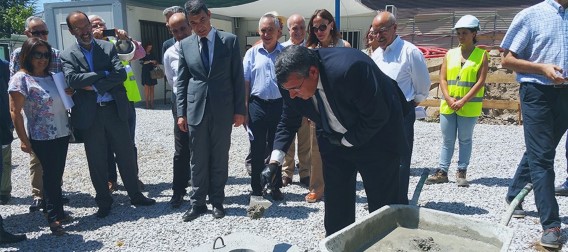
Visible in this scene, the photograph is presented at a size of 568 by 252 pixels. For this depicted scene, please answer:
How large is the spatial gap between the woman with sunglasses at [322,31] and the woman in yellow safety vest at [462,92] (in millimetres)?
1466

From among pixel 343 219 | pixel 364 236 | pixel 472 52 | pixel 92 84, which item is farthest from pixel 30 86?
pixel 472 52

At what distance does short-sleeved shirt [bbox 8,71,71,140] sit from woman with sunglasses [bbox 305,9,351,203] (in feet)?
7.50

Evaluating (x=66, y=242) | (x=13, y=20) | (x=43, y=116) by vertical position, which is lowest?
(x=66, y=242)

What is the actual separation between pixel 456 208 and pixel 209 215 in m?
2.43

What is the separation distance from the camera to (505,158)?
6.13m

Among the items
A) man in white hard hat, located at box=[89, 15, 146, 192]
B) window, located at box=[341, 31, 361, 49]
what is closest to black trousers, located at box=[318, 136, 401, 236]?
man in white hard hat, located at box=[89, 15, 146, 192]

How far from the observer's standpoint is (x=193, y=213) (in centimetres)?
398

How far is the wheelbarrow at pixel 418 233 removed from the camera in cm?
195

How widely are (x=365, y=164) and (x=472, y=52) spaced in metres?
2.80

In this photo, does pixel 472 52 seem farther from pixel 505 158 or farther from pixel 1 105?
pixel 1 105

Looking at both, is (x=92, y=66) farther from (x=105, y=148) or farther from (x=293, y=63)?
(x=293, y=63)

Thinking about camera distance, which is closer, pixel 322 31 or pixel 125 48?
pixel 322 31

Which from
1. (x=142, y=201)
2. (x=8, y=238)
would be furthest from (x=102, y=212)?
(x=8, y=238)

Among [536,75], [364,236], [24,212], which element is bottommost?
[24,212]
